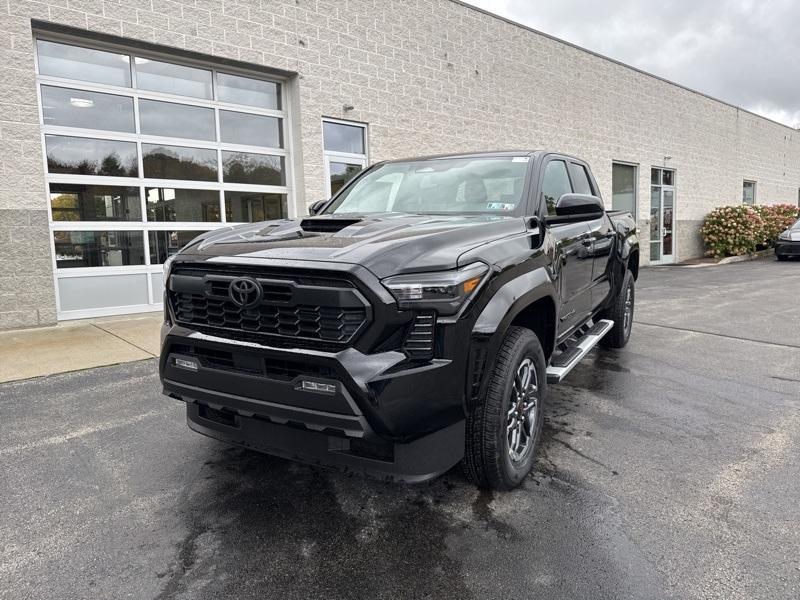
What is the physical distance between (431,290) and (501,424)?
30.8 inches

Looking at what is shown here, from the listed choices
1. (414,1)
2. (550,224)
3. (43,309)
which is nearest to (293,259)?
(550,224)

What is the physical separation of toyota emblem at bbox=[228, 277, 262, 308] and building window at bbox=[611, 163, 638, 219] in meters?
15.1

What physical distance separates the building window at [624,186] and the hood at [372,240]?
Result: 14097mm

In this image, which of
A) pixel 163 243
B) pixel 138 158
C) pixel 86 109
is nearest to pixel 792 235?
pixel 163 243

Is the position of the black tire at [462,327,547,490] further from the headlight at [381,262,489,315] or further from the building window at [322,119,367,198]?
the building window at [322,119,367,198]

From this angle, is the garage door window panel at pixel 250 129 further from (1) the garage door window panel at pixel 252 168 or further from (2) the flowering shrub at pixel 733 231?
(2) the flowering shrub at pixel 733 231

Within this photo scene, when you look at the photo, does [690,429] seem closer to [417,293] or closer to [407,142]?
[417,293]

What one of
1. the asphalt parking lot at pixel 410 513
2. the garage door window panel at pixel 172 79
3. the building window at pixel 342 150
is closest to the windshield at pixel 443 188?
the asphalt parking lot at pixel 410 513

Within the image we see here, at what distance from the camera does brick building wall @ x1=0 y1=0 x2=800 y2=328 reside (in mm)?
6879

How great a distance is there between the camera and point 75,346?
618 cm

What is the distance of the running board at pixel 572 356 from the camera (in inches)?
133

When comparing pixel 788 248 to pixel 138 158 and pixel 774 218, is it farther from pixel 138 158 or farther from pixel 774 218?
pixel 138 158

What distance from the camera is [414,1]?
10.5 meters

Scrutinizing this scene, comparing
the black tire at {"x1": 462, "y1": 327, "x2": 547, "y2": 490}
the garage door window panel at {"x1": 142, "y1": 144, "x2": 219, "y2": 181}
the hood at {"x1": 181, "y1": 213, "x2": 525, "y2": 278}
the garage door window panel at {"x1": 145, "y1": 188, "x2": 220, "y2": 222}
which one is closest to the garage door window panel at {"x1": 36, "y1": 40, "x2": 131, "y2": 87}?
the garage door window panel at {"x1": 142, "y1": 144, "x2": 219, "y2": 181}
